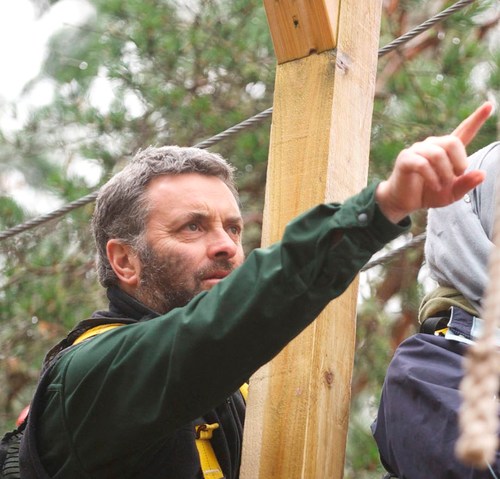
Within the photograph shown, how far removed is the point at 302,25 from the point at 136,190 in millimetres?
501

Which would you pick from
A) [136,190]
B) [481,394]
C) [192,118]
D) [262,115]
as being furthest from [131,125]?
[481,394]

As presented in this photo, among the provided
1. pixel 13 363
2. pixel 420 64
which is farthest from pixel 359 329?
pixel 13 363

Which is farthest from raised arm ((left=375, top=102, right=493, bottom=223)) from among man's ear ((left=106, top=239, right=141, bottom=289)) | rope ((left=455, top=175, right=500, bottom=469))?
man's ear ((left=106, top=239, right=141, bottom=289))

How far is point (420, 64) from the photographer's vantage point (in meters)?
4.76

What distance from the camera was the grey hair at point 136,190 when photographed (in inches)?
80.7

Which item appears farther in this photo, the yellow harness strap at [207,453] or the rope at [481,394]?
the yellow harness strap at [207,453]

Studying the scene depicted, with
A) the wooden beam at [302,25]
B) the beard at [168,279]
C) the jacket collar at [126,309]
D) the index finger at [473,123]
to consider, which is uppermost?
the wooden beam at [302,25]

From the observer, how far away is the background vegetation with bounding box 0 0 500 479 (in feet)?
14.8

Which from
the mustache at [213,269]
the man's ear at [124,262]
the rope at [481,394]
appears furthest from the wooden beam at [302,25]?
the rope at [481,394]

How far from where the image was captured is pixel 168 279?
77.4 inches

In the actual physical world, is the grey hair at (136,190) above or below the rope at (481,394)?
above

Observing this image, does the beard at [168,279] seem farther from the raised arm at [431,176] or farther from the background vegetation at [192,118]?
the background vegetation at [192,118]

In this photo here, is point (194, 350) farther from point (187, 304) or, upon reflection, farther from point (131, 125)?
point (131, 125)

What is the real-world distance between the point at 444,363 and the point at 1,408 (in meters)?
3.85
